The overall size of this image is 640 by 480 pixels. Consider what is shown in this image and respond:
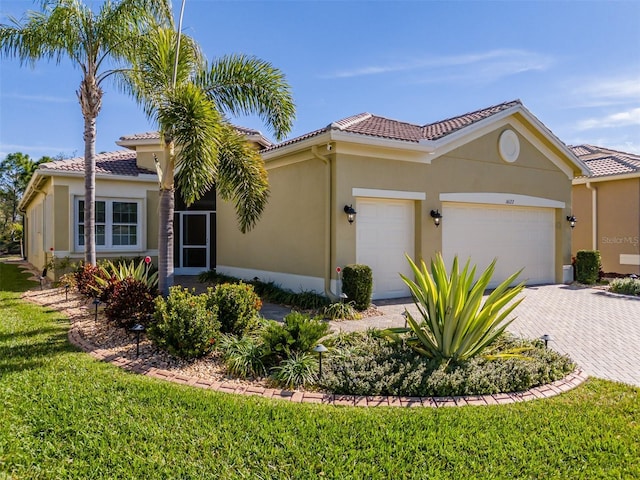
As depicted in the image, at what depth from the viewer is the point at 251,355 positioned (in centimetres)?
646

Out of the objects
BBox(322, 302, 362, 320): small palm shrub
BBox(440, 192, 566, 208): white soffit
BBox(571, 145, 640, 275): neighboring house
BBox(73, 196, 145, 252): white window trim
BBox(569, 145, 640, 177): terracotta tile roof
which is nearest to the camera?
BBox(322, 302, 362, 320): small palm shrub

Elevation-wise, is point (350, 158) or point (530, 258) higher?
point (350, 158)

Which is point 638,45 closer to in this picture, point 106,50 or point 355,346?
point 355,346

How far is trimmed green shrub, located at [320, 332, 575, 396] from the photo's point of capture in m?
5.41

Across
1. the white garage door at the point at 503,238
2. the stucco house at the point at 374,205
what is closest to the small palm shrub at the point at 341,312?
the stucco house at the point at 374,205

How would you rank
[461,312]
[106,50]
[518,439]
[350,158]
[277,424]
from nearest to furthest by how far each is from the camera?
[518,439] → [277,424] → [461,312] → [350,158] → [106,50]

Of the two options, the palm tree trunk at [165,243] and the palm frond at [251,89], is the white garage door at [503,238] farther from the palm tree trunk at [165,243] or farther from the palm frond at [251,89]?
the palm tree trunk at [165,243]

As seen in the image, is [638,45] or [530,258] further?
[530,258]

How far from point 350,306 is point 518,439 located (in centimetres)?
650

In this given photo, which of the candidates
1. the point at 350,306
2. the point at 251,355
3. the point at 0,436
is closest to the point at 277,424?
the point at 251,355

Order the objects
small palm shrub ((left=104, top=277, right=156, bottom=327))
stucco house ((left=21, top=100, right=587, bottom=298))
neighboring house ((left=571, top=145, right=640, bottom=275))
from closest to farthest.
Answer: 1. small palm shrub ((left=104, top=277, right=156, bottom=327))
2. stucco house ((left=21, top=100, right=587, bottom=298))
3. neighboring house ((left=571, top=145, right=640, bottom=275))

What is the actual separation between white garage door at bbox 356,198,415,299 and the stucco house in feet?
0.12

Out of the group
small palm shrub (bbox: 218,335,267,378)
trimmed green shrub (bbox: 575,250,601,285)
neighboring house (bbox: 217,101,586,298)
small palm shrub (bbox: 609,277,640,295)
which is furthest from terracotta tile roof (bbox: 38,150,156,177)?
small palm shrub (bbox: 609,277,640,295)

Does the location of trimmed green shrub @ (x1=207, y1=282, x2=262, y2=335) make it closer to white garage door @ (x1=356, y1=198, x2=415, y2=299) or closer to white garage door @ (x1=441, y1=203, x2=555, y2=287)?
white garage door @ (x1=356, y1=198, x2=415, y2=299)
